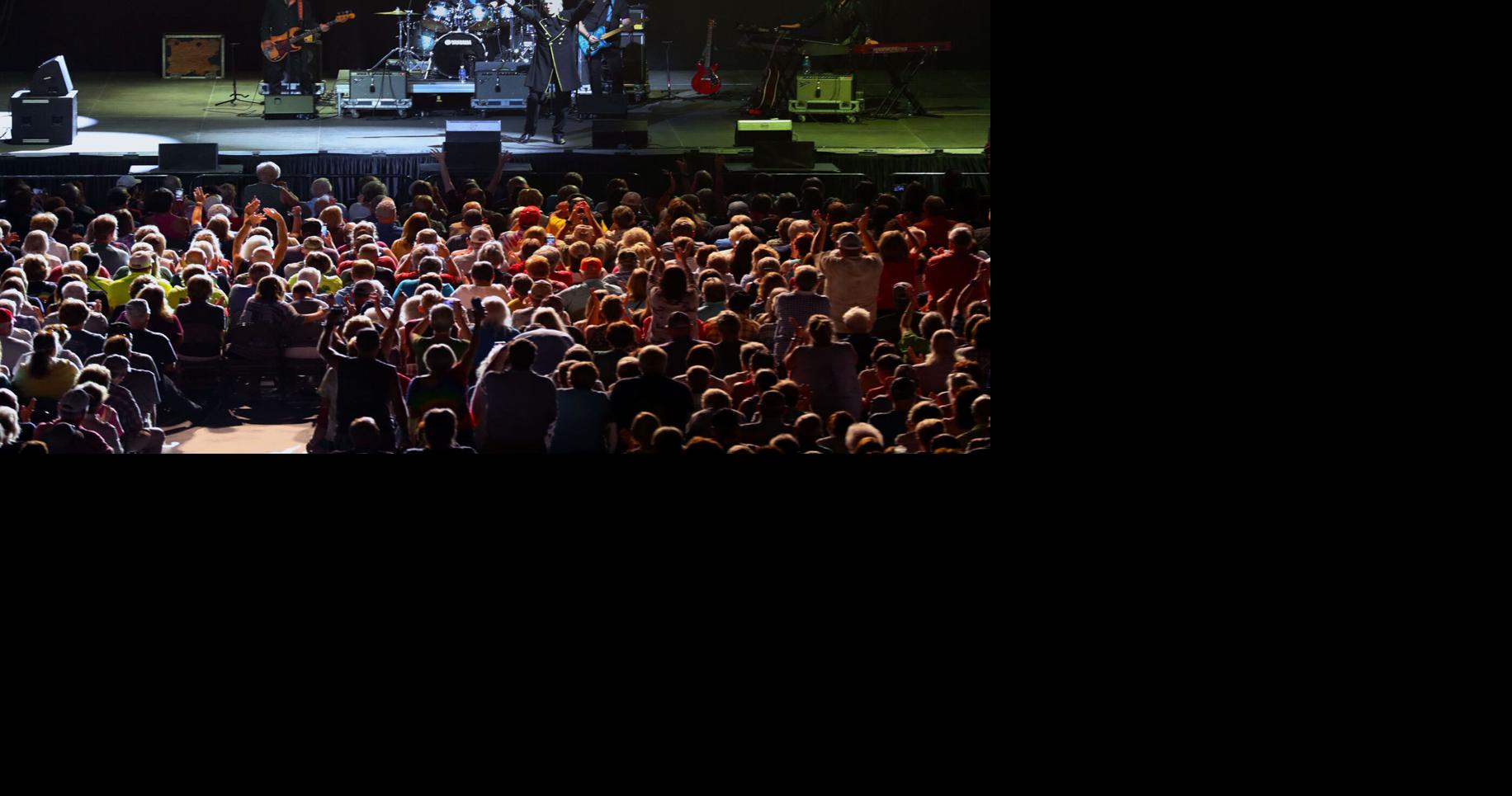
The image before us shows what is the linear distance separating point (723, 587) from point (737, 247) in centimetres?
382

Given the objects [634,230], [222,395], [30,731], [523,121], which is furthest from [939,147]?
[30,731]

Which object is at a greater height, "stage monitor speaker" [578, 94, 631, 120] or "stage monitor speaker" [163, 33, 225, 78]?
"stage monitor speaker" [163, 33, 225, 78]

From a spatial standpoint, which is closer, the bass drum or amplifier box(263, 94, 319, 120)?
amplifier box(263, 94, 319, 120)

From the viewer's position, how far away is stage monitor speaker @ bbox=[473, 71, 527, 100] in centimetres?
1568

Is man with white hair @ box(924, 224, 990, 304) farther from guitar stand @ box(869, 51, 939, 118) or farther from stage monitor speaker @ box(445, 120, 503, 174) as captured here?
guitar stand @ box(869, 51, 939, 118)

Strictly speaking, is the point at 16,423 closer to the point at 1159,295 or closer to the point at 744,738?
the point at 744,738

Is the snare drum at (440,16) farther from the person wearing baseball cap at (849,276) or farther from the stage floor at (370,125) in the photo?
the person wearing baseball cap at (849,276)

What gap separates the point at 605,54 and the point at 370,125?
2.38m

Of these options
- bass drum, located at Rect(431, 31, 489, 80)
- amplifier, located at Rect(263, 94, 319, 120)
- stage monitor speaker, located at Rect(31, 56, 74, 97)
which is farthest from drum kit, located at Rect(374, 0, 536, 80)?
stage monitor speaker, located at Rect(31, 56, 74, 97)

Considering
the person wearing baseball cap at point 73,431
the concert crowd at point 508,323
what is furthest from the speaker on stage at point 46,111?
the person wearing baseball cap at point 73,431

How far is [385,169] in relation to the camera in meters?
12.7

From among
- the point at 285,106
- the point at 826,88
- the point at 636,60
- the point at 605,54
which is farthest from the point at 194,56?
the point at 826,88

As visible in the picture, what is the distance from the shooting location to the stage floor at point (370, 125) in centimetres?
1356

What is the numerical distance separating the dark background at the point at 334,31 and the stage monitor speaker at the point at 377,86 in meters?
2.25
